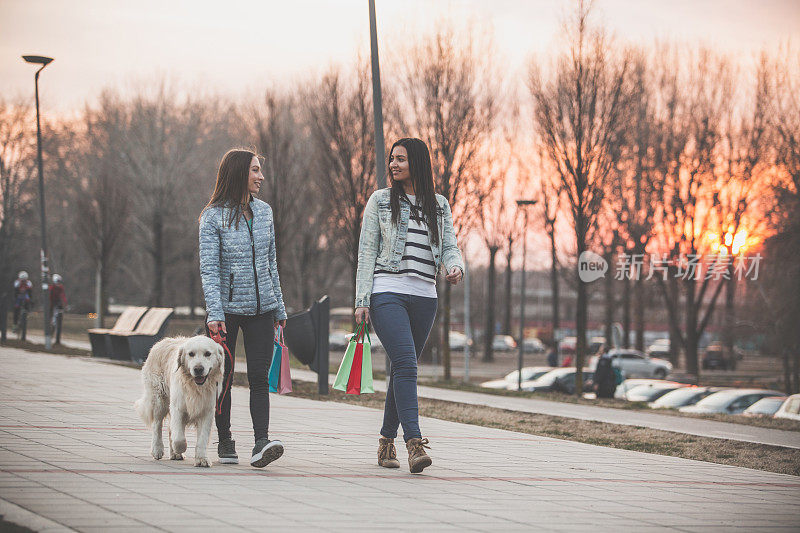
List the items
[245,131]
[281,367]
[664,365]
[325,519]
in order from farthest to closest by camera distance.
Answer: [664,365]
[245,131]
[281,367]
[325,519]

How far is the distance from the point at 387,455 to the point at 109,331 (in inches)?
585

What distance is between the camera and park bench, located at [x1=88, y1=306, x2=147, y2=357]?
20453mm

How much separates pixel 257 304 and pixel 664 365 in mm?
50725

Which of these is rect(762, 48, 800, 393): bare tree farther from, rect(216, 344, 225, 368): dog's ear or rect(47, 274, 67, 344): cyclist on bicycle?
rect(216, 344, 225, 368): dog's ear

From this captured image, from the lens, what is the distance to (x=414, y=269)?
6480mm

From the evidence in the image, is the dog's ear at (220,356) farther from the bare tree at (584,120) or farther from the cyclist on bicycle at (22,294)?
the cyclist on bicycle at (22,294)

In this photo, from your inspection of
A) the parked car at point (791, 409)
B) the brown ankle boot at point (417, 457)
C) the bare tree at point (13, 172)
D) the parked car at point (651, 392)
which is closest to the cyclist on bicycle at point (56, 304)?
the parked car at point (651, 392)

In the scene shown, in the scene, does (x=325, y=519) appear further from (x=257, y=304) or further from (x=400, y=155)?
(x=400, y=155)

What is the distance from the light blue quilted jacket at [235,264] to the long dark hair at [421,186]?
0.89 meters

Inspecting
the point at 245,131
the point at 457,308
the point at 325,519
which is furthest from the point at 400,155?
the point at 457,308

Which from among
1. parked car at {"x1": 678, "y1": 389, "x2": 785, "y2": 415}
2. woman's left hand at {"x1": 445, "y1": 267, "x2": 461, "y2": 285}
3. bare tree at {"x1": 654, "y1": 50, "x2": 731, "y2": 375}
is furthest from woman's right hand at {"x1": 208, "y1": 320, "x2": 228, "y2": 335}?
bare tree at {"x1": 654, "y1": 50, "x2": 731, "y2": 375}

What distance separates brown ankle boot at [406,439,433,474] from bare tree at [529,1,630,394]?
16.5 metres

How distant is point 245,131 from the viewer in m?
49.9

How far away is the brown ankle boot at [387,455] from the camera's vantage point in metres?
6.63
